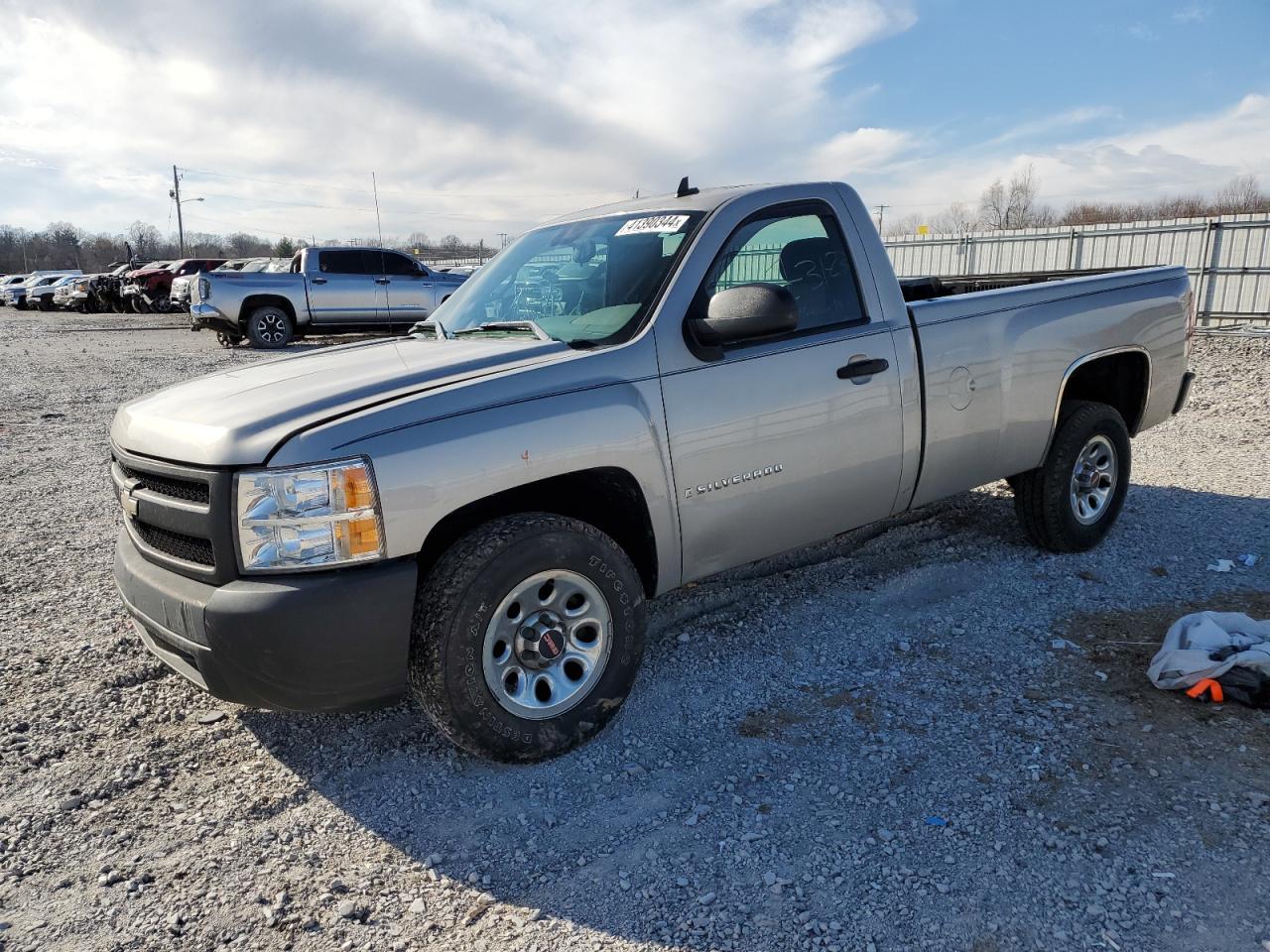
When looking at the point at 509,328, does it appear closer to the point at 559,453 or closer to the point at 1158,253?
the point at 559,453

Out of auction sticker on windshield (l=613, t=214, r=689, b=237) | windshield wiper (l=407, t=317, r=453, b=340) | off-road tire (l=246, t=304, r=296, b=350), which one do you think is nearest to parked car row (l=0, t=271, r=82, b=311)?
off-road tire (l=246, t=304, r=296, b=350)

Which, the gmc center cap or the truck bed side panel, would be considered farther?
the truck bed side panel

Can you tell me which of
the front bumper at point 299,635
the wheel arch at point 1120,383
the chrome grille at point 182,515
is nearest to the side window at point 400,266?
the wheel arch at point 1120,383

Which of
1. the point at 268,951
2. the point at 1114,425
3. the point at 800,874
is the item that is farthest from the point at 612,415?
the point at 1114,425

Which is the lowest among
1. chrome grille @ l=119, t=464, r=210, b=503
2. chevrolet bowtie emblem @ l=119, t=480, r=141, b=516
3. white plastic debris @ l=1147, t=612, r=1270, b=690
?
white plastic debris @ l=1147, t=612, r=1270, b=690

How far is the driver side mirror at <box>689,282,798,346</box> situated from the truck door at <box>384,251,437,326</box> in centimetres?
1452

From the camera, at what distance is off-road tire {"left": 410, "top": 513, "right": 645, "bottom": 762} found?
9.46 ft

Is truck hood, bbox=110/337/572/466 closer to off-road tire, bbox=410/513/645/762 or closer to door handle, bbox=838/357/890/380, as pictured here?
off-road tire, bbox=410/513/645/762

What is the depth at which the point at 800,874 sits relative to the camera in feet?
8.55

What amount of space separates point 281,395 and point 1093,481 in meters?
4.41

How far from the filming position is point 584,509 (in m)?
3.51

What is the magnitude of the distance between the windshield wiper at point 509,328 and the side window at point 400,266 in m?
14.2

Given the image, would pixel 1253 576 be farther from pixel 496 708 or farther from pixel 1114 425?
pixel 496 708

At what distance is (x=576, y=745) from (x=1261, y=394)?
9927 mm
